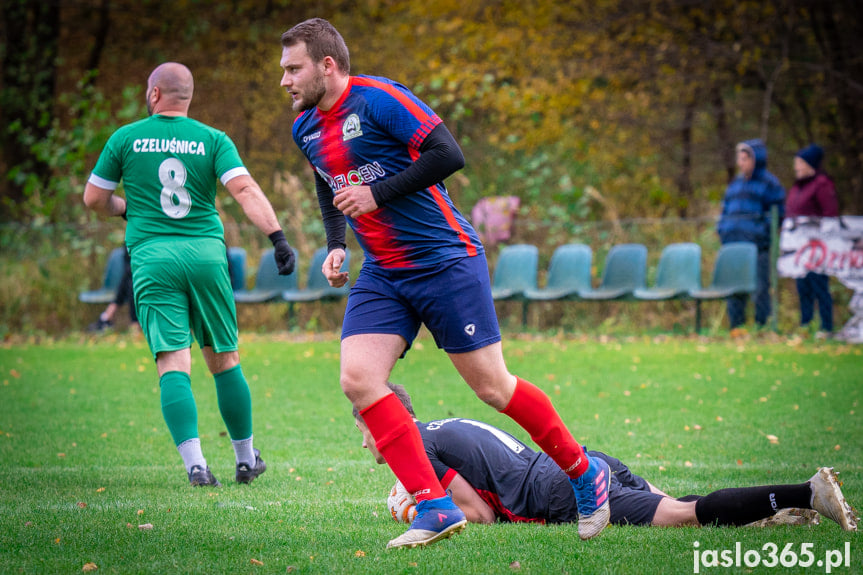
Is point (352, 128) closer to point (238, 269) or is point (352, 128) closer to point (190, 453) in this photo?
point (190, 453)

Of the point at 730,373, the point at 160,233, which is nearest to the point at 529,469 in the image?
the point at 160,233

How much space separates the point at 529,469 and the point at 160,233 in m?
2.58

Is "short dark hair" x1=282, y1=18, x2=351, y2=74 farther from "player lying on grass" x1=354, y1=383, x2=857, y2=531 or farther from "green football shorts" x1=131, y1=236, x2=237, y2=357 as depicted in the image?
"green football shorts" x1=131, y1=236, x2=237, y2=357

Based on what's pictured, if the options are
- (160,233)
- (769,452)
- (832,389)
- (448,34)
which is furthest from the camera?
(448,34)

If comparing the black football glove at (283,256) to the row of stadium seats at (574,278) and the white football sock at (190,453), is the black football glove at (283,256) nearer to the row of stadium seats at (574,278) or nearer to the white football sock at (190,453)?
the white football sock at (190,453)

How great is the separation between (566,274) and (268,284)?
480 centimetres

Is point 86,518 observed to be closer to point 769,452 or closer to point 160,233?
point 160,233

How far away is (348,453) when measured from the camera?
6824 millimetres

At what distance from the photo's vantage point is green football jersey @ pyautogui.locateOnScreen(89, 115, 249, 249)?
571cm

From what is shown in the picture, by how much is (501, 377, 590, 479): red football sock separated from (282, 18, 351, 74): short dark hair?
1571 mm

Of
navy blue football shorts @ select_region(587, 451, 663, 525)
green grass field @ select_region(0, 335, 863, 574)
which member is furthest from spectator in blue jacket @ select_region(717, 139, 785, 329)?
navy blue football shorts @ select_region(587, 451, 663, 525)

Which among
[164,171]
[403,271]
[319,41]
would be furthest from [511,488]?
[164,171]

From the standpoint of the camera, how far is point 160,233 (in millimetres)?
A: 5699

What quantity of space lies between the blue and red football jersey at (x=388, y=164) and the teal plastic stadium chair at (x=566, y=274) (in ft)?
34.8
